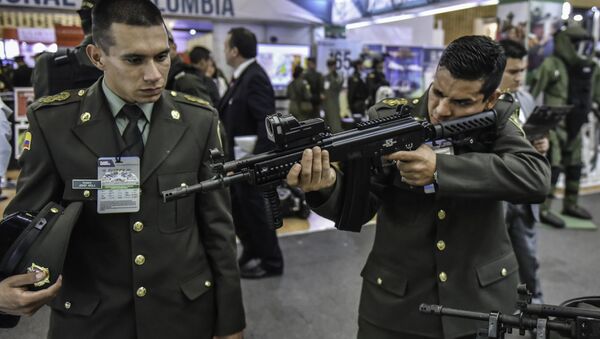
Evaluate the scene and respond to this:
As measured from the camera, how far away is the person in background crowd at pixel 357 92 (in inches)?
289

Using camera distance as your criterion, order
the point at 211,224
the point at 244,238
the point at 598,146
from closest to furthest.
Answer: the point at 211,224, the point at 244,238, the point at 598,146

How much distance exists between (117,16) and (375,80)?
615 centimetres

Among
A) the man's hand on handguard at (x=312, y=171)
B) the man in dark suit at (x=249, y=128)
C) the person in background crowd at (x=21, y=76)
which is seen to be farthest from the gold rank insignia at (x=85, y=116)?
the person in background crowd at (x=21, y=76)

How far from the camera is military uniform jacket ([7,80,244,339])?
1309 mm

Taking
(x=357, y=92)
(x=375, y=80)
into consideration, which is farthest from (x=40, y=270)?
(x=357, y=92)

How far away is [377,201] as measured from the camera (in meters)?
1.50

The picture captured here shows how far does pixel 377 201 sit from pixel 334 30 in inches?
322

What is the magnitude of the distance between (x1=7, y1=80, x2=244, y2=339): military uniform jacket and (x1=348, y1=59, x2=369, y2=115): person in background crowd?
5.94m

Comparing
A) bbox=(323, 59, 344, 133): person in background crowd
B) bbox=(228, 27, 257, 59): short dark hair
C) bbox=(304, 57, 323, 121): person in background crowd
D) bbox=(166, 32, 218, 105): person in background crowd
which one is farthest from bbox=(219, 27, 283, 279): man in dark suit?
bbox=(304, 57, 323, 121): person in background crowd

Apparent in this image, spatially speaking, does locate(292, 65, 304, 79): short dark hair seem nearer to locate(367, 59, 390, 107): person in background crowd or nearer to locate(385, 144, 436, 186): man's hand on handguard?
locate(367, 59, 390, 107): person in background crowd

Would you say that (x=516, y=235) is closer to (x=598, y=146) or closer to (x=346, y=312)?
(x=346, y=312)

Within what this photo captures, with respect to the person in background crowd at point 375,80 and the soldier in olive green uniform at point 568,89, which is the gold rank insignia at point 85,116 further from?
the person in background crowd at point 375,80

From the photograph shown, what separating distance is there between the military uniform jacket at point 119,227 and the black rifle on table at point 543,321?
0.77m

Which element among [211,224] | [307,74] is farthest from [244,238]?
[307,74]
